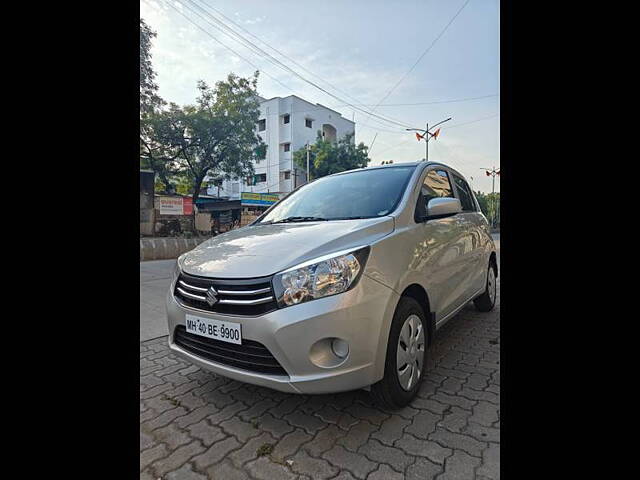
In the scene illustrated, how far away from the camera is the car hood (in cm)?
182

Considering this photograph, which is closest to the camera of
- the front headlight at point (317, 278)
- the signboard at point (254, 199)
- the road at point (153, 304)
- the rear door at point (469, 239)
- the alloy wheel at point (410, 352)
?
the front headlight at point (317, 278)

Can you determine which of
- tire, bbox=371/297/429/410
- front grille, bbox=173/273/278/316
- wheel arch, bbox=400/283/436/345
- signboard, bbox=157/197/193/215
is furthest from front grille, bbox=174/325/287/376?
signboard, bbox=157/197/193/215

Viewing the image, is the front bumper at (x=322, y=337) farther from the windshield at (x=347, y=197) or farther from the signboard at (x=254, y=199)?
the signboard at (x=254, y=199)

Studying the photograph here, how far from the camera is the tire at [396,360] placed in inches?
73.5

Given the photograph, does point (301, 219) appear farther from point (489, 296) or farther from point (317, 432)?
point (489, 296)

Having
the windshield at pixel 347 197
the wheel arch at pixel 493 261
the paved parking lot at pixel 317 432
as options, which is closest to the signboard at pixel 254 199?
the wheel arch at pixel 493 261

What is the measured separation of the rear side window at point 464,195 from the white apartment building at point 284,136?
2508 cm

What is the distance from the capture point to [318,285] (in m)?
1.70

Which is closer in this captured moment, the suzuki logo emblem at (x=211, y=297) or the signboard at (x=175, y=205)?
the suzuki logo emblem at (x=211, y=297)

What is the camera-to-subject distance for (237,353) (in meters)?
1.81

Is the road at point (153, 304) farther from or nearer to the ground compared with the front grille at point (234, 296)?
nearer to the ground
